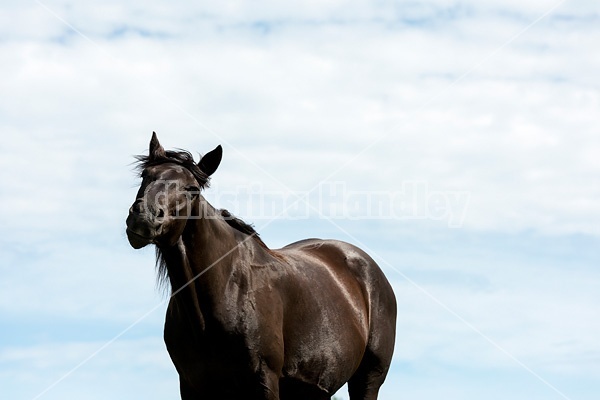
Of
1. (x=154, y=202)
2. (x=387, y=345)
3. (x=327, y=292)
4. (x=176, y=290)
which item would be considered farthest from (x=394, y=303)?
(x=154, y=202)

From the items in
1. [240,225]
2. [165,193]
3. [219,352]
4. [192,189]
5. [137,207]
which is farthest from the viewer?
[240,225]

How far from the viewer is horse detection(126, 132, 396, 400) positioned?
27.4 ft

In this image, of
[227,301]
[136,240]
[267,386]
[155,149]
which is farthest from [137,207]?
[267,386]

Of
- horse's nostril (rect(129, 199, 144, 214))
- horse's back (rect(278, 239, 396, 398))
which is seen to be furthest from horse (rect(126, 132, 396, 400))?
horse's back (rect(278, 239, 396, 398))

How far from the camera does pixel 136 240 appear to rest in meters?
8.00

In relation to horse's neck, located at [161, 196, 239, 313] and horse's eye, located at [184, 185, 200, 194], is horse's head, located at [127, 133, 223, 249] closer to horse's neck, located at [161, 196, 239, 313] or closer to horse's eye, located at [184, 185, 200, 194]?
horse's eye, located at [184, 185, 200, 194]

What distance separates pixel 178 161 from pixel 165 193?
50cm

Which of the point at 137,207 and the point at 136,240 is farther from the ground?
the point at 137,207

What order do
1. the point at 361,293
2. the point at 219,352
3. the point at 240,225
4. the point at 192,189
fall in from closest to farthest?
the point at 192,189, the point at 219,352, the point at 240,225, the point at 361,293

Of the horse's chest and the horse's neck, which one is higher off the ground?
the horse's neck

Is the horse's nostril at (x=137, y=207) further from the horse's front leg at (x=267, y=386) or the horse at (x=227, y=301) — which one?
the horse's front leg at (x=267, y=386)

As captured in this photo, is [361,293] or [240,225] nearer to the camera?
[240,225]

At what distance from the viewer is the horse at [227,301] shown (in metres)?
8.35

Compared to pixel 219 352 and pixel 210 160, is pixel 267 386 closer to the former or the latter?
pixel 219 352
